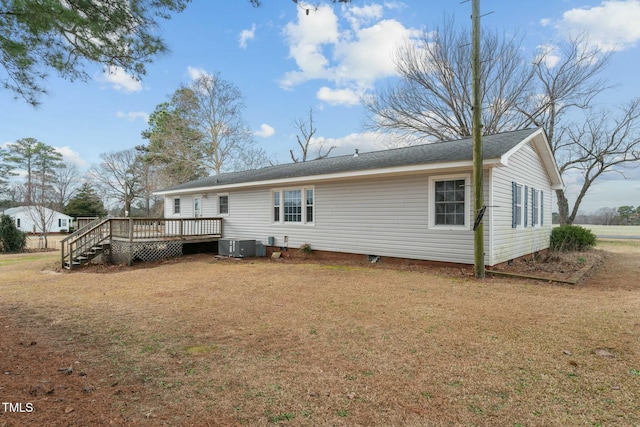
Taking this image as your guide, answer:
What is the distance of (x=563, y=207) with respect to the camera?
71.2 ft

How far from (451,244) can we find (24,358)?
8.45 metres

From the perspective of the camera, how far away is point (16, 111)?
4.61m

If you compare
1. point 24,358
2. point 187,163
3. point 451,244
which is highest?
point 187,163

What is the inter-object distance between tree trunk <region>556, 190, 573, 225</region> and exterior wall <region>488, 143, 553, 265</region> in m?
10.9

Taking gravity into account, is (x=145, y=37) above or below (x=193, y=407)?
above

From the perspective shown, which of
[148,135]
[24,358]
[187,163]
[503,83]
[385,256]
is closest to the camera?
[24,358]

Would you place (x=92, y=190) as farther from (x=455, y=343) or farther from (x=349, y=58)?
(x=455, y=343)

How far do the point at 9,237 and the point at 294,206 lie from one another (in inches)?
746

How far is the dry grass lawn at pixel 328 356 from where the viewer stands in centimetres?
244

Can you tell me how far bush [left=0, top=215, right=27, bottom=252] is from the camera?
19.6 meters

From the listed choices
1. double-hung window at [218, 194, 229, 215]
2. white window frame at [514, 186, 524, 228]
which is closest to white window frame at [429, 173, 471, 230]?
white window frame at [514, 186, 524, 228]

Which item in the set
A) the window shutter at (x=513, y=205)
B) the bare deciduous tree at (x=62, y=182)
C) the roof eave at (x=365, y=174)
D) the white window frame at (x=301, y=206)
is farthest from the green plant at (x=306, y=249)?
the bare deciduous tree at (x=62, y=182)

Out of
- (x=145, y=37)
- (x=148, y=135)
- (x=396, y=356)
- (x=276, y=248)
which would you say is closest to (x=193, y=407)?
(x=396, y=356)

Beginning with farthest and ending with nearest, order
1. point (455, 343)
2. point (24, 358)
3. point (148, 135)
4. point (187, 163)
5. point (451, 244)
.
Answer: point (148, 135), point (187, 163), point (451, 244), point (455, 343), point (24, 358)
